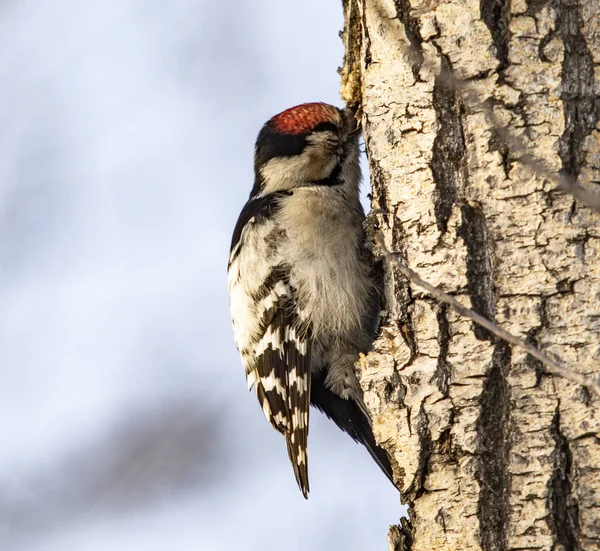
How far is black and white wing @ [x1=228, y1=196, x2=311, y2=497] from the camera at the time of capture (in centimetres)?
303

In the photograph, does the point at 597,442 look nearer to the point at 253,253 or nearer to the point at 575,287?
the point at 575,287

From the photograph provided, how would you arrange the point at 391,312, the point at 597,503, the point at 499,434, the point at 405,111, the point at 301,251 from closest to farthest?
the point at 597,503
the point at 499,434
the point at 405,111
the point at 391,312
the point at 301,251

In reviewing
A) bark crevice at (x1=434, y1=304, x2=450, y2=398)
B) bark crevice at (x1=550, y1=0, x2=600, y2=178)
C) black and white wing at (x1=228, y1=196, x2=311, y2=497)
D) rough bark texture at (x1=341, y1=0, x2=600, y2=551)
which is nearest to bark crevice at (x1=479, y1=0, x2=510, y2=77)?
rough bark texture at (x1=341, y1=0, x2=600, y2=551)

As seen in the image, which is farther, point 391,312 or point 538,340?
point 391,312

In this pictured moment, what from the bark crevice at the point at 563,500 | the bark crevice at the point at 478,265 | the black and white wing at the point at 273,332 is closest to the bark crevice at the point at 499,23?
the bark crevice at the point at 478,265

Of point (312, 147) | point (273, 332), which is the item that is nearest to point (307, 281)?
point (273, 332)

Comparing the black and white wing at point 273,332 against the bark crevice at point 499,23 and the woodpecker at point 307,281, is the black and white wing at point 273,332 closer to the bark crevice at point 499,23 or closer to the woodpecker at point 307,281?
the woodpecker at point 307,281

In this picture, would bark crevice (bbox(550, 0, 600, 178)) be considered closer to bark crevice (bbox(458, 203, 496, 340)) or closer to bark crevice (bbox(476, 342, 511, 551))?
bark crevice (bbox(458, 203, 496, 340))

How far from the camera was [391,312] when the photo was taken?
234 cm

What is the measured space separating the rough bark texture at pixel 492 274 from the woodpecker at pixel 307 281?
30.9 inches

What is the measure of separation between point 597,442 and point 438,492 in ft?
1.43

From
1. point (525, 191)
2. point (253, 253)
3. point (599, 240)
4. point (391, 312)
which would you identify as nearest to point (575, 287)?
point (599, 240)

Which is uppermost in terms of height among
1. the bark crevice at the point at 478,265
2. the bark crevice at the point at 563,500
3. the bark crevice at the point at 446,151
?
the bark crevice at the point at 446,151

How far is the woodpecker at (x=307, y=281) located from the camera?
301 centimetres
